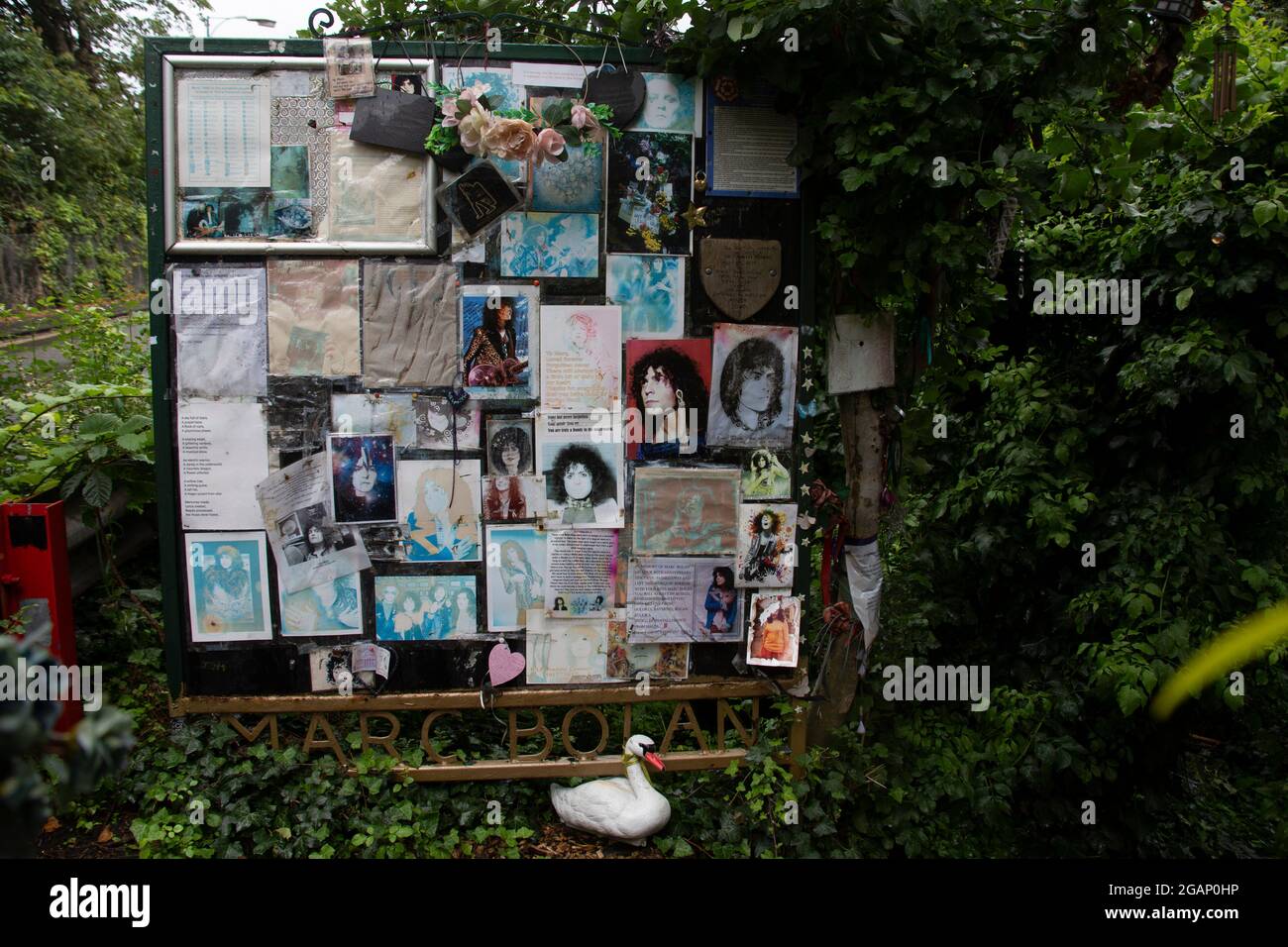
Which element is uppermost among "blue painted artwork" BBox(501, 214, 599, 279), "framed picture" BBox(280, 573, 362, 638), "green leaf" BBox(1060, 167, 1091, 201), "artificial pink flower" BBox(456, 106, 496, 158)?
"artificial pink flower" BBox(456, 106, 496, 158)

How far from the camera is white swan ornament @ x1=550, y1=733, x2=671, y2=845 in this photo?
12.0 feet

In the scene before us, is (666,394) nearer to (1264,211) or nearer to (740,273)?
(740,273)

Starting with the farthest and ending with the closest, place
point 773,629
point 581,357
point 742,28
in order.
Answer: point 773,629 < point 581,357 < point 742,28

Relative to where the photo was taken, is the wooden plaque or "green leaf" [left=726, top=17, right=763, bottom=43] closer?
"green leaf" [left=726, top=17, right=763, bottom=43]

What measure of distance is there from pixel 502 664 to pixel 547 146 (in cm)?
217

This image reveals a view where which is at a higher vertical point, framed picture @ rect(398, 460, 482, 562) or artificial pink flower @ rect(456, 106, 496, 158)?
artificial pink flower @ rect(456, 106, 496, 158)

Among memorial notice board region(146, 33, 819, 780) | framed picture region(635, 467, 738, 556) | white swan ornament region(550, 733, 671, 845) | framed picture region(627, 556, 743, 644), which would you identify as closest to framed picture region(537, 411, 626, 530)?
memorial notice board region(146, 33, 819, 780)

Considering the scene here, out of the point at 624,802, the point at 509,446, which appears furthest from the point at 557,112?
the point at 624,802

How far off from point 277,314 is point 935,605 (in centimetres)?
341

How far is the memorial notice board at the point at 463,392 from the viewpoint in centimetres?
347

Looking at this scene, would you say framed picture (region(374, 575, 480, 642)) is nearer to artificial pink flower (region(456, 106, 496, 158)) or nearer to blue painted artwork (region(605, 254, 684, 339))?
blue painted artwork (region(605, 254, 684, 339))

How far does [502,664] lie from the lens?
3805mm

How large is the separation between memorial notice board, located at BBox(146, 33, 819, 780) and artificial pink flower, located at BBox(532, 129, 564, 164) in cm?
21

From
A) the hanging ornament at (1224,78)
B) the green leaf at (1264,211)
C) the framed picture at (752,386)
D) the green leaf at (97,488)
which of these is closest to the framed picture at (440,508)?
the framed picture at (752,386)
